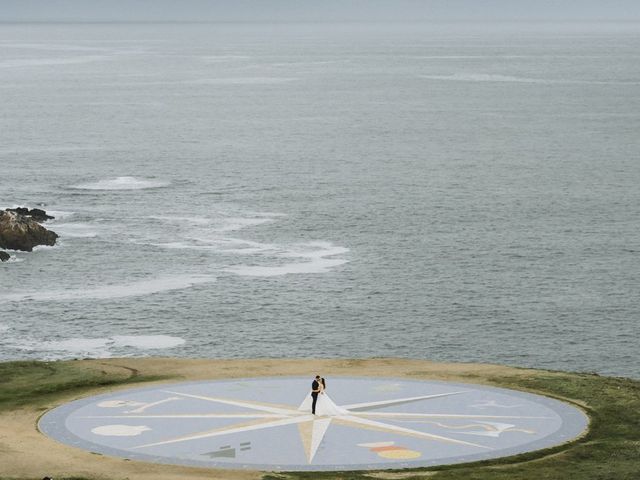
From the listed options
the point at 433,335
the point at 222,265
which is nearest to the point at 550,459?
→ the point at 433,335

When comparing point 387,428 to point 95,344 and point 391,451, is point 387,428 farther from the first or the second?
point 95,344

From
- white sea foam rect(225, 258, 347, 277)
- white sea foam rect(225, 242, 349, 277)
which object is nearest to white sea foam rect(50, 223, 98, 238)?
white sea foam rect(225, 242, 349, 277)

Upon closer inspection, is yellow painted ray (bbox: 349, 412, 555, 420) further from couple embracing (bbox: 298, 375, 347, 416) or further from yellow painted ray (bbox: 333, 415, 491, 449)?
couple embracing (bbox: 298, 375, 347, 416)

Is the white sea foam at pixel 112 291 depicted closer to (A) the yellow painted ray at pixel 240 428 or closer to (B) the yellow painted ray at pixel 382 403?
(B) the yellow painted ray at pixel 382 403

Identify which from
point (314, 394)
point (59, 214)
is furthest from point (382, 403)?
point (59, 214)

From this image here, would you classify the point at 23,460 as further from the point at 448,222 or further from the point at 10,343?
the point at 448,222

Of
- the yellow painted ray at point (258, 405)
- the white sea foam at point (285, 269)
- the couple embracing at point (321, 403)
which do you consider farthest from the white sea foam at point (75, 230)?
the couple embracing at point (321, 403)
